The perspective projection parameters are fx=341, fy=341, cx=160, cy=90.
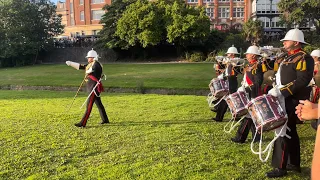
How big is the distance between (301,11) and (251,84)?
39.2 metres

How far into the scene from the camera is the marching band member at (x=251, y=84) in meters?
7.44

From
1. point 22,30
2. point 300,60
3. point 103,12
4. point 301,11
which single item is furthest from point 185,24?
point 103,12

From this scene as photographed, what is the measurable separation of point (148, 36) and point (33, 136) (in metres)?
32.6

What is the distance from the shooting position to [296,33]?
5512 millimetres

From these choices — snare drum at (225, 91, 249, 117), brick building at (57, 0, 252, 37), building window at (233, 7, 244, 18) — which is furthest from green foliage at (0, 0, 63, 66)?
snare drum at (225, 91, 249, 117)

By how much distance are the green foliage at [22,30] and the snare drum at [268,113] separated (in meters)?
43.2

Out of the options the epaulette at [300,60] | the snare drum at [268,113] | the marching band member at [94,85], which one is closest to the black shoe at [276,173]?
the snare drum at [268,113]

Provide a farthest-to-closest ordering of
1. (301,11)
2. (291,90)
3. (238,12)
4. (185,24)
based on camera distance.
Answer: (238,12), (301,11), (185,24), (291,90)

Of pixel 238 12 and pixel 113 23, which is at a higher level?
pixel 238 12

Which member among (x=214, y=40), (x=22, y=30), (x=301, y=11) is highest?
(x=301, y=11)

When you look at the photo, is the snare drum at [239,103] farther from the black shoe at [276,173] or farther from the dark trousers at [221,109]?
the dark trousers at [221,109]

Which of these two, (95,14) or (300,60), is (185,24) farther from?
(95,14)

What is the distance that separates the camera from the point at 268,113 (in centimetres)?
516

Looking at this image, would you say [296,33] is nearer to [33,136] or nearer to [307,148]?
[307,148]
